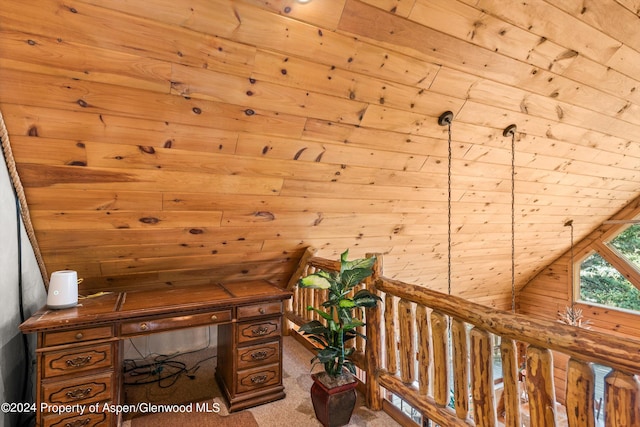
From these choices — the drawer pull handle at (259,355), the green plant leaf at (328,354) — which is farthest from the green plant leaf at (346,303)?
the drawer pull handle at (259,355)

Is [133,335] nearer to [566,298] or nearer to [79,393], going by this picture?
[79,393]

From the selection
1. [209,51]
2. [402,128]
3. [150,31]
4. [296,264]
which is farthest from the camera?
[296,264]

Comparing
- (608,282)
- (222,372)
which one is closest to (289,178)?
(222,372)

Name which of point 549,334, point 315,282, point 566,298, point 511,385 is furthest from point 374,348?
point 566,298

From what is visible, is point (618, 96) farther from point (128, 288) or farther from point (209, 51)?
point (128, 288)

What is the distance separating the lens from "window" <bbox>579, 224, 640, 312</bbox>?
4.91m

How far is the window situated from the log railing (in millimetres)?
4581

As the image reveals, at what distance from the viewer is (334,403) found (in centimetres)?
204

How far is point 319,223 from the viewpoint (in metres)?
2.96

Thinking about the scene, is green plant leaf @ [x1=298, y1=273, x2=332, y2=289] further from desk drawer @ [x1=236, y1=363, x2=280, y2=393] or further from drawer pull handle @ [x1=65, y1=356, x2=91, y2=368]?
drawer pull handle @ [x1=65, y1=356, x2=91, y2=368]

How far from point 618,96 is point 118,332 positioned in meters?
4.09

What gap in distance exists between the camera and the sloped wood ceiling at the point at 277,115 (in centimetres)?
152

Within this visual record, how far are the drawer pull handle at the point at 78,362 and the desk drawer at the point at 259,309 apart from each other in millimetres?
896

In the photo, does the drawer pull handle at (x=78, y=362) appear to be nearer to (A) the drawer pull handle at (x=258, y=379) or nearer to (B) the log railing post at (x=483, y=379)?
(A) the drawer pull handle at (x=258, y=379)
